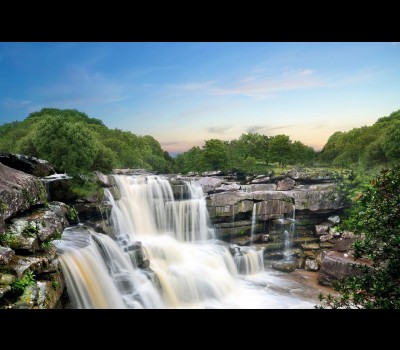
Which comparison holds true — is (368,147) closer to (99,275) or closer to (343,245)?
(343,245)

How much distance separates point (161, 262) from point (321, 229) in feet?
25.1

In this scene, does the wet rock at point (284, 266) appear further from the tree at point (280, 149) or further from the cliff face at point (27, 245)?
the tree at point (280, 149)

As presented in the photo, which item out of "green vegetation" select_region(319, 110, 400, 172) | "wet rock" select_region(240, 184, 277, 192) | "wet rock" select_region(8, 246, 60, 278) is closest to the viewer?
"wet rock" select_region(8, 246, 60, 278)

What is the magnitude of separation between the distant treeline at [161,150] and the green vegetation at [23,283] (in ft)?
24.4

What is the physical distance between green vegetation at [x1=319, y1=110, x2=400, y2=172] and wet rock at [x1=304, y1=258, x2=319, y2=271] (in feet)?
23.2

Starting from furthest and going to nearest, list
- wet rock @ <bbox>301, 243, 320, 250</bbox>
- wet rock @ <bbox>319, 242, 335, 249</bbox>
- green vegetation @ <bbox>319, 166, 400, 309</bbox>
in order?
wet rock @ <bbox>301, 243, 320, 250</bbox>, wet rock @ <bbox>319, 242, 335, 249</bbox>, green vegetation @ <bbox>319, 166, 400, 309</bbox>

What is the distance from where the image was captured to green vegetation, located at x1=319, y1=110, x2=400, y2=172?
55.5 feet

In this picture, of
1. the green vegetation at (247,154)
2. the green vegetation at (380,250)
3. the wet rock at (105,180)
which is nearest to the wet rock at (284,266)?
the wet rock at (105,180)

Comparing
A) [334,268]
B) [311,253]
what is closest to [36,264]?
[334,268]

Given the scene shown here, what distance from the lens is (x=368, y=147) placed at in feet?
62.6

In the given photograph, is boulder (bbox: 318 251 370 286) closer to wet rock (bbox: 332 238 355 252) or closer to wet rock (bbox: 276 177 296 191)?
wet rock (bbox: 332 238 355 252)

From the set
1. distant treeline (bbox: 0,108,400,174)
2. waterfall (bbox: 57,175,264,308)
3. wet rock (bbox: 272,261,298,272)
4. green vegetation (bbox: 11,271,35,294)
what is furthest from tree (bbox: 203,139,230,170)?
green vegetation (bbox: 11,271,35,294)

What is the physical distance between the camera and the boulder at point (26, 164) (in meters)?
9.58
